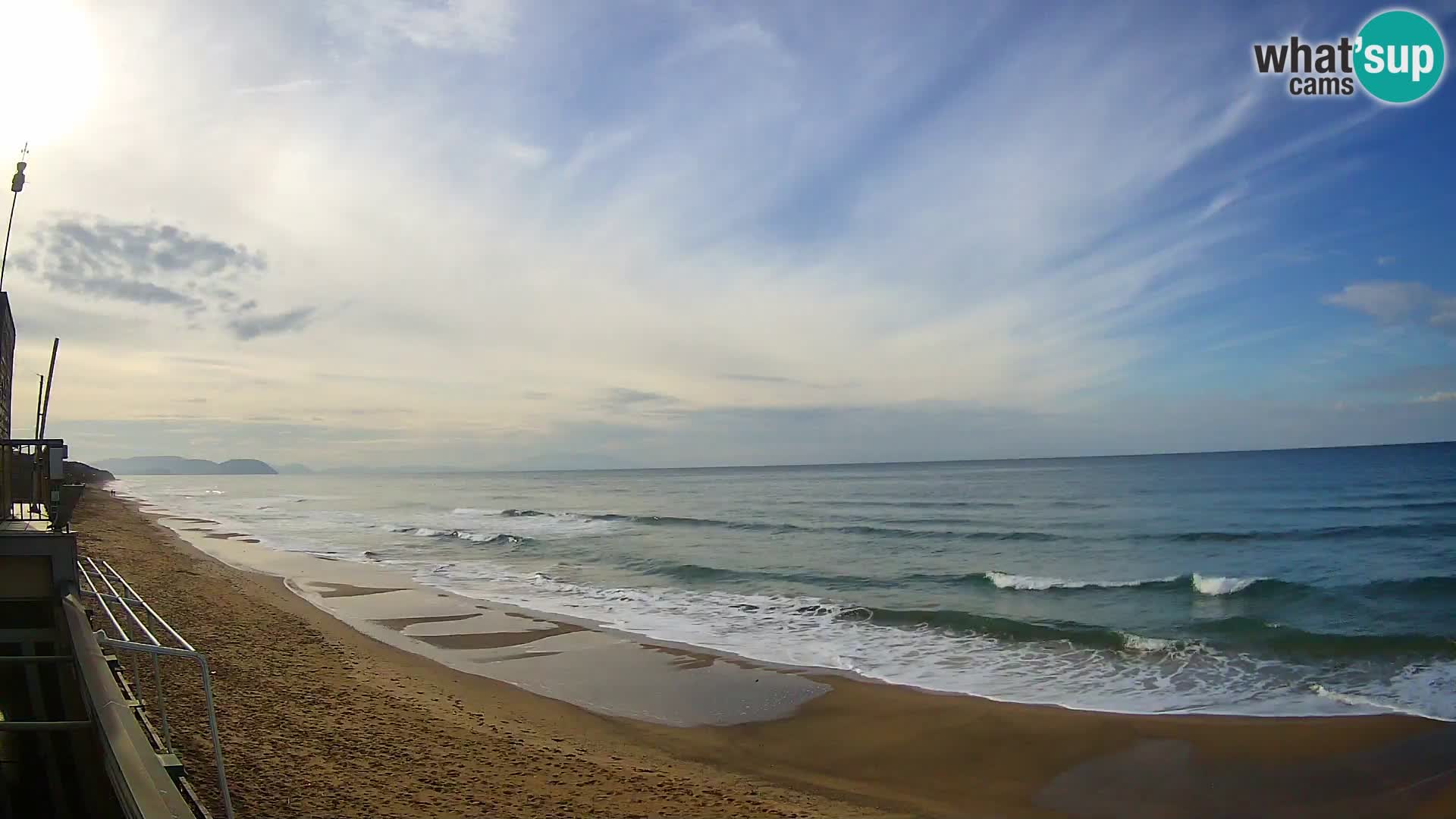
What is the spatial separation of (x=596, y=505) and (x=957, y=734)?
4836 cm

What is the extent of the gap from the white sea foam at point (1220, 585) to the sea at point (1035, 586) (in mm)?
66

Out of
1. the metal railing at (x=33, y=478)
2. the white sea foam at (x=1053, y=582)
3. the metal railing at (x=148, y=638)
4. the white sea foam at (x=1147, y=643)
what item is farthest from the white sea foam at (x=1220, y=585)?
the metal railing at (x=33, y=478)

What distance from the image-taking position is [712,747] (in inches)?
347

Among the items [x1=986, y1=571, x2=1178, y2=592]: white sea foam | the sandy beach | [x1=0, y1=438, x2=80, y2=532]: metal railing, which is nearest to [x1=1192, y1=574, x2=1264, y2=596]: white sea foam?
[x1=986, y1=571, x2=1178, y2=592]: white sea foam

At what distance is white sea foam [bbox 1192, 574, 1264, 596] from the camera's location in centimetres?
1729

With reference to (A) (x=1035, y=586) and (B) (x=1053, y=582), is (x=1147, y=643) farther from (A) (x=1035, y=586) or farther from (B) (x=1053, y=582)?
(B) (x=1053, y=582)

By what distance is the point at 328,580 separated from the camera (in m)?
20.9

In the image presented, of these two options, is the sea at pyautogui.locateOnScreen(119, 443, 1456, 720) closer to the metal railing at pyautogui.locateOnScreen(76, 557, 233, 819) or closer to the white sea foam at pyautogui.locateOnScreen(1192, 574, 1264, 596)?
the white sea foam at pyautogui.locateOnScreen(1192, 574, 1264, 596)

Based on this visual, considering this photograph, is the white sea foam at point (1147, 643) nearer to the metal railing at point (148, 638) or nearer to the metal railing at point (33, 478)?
the metal railing at point (148, 638)

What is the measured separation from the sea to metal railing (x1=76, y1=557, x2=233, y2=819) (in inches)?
282

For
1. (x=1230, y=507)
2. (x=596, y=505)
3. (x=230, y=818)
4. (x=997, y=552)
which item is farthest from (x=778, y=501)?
(x=230, y=818)

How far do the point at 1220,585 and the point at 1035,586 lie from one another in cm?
397

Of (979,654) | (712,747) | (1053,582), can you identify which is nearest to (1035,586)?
(1053,582)

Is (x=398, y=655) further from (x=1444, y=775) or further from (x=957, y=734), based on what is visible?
(x=1444, y=775)
